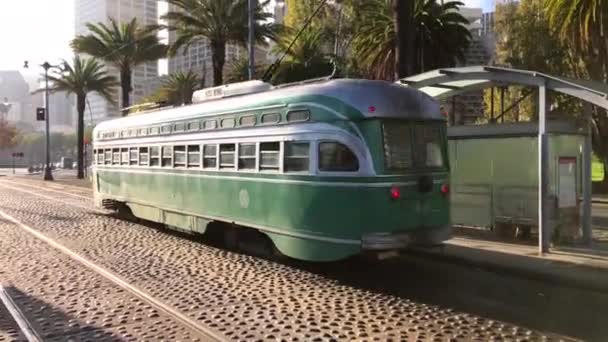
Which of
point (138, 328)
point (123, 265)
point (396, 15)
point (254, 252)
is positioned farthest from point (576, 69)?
point (138, 328)

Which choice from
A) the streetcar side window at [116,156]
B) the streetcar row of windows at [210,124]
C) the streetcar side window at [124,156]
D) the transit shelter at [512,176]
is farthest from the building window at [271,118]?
the streetcar side window at [116,156]

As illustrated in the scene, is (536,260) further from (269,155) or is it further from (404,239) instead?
(269,155)

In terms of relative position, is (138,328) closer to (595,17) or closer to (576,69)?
(595,17)

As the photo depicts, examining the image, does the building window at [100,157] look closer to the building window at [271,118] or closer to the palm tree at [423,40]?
the building window at [271,118]

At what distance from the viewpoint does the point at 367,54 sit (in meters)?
26.5

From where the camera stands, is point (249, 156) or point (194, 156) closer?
point (249, 156)

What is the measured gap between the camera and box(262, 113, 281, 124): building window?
10416mm

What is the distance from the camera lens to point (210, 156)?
40.8 feet

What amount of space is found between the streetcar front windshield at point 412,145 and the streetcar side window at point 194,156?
4731 mm

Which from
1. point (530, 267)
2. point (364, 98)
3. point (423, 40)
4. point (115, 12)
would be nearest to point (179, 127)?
→ point (364, 98)

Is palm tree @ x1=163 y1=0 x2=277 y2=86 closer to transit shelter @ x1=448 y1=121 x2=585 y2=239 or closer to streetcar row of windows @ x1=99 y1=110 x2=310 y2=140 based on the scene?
streetcar row of windows @ x1=99 y1=110 x2=310 y2=140

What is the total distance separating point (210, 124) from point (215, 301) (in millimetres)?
4788

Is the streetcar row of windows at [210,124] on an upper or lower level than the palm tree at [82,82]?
lower

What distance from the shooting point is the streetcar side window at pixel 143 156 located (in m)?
15.5
